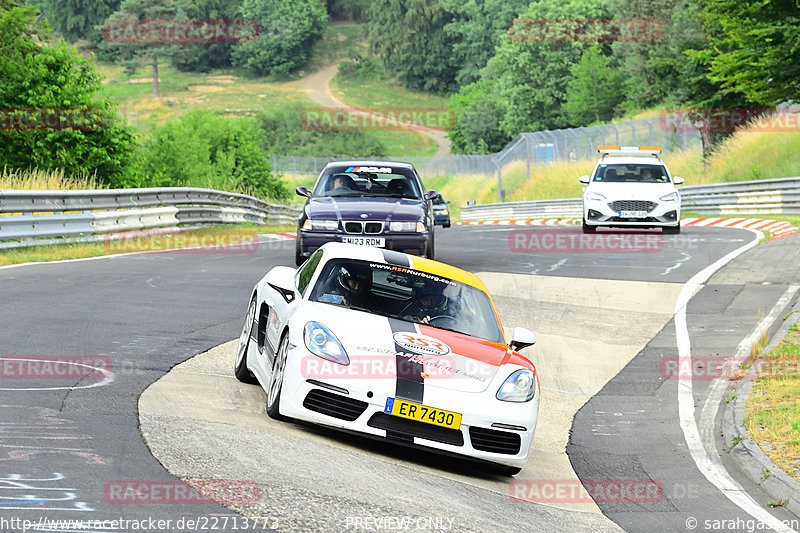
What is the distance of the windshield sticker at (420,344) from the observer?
7750 mm

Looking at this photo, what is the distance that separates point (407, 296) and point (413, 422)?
5.36 ft

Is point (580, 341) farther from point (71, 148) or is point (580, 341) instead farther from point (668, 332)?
point (71, 148)

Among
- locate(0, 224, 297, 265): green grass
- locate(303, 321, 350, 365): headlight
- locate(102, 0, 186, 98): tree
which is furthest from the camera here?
locate(102, 0, 186, 98): tree

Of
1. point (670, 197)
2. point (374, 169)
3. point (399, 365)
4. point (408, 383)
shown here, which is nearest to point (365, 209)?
point (374, 169)

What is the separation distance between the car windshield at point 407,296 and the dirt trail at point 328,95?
113 metres

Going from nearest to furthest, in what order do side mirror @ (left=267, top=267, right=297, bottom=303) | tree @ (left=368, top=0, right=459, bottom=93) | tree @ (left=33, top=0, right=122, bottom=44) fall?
side mirror @ (left=267, top=267, right=297, bottom=303) → tree @ (left=368, top=0, right=459, bottom=93) → tree @ (left=33, top=0, right=122, bottom=44)

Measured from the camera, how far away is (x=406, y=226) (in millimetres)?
16172

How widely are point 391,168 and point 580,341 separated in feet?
17.3

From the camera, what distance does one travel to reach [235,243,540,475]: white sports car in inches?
292

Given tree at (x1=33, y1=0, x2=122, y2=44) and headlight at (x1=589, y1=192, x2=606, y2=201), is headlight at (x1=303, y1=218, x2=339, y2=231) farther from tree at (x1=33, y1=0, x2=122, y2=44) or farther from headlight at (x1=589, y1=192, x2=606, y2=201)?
tree at (x1=33, y1=0, x2=122, y2=44)

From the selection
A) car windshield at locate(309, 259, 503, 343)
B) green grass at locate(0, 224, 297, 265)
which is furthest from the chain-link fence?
car windshield at locate(309, 259, 503, 343)

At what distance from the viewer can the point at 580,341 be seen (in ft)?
44.8

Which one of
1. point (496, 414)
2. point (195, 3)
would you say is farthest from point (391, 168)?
point (195, 3)

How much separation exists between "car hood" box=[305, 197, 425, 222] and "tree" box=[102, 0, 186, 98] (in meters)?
135
